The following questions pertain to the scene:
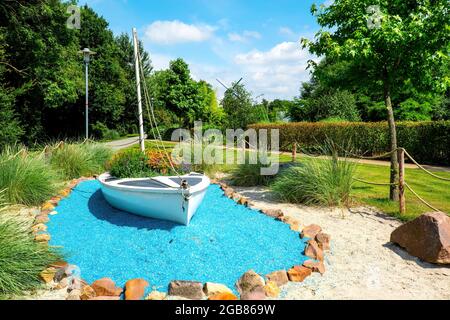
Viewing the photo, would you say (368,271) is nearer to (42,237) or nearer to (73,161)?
(42,237)

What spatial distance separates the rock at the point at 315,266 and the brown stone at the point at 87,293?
2457 millimetres

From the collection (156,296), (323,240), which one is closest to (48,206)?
(156,296)

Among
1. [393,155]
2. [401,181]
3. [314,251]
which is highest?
[393,155]

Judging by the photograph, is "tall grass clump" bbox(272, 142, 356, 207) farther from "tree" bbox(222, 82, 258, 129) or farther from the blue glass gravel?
"tree" bbox(222, 82, 258, 129)

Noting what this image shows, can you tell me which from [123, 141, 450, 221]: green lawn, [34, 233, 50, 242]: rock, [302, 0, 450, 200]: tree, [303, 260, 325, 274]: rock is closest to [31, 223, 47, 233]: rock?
[34, 233, 50, 242]: rock

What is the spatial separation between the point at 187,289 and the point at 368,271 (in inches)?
88.1

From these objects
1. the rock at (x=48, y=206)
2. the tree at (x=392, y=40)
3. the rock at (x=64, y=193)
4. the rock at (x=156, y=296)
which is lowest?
the rock at (x=156, y=296)

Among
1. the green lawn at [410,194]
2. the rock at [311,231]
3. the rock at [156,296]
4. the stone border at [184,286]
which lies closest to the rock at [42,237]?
the stone border at [184,286]

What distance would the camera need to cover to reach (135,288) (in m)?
3.28

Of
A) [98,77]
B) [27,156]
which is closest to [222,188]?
[27,156]

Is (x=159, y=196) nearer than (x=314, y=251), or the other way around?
(x=314, y=251)

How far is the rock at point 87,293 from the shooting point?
313 centimetres

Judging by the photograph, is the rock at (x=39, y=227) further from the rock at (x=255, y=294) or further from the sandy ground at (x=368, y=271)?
the sandy ground at (x=368, y=271)
